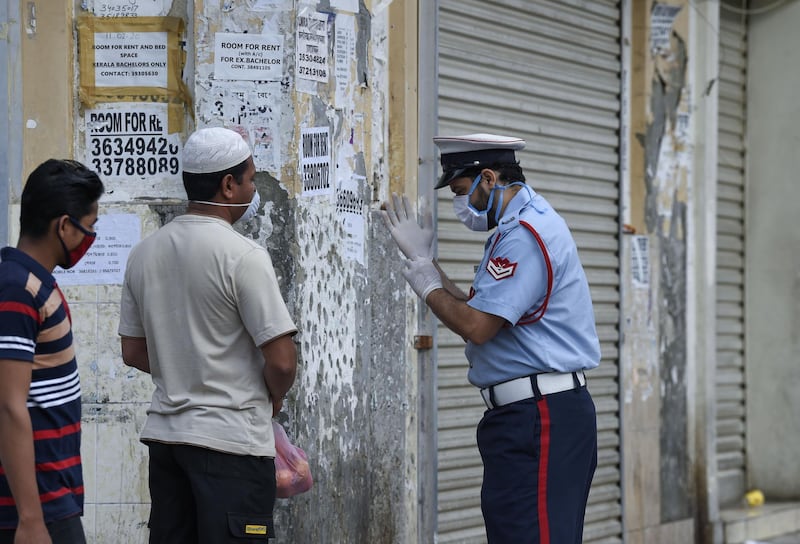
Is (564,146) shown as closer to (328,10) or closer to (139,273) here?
(328,10)

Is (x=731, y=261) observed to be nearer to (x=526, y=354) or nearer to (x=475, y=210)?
(x=475, y=210)

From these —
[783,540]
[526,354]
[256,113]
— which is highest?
[256,113]

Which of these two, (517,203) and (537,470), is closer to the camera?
(537,470)

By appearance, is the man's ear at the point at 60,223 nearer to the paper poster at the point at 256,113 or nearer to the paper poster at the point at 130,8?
the paper poster at the point at 256,113

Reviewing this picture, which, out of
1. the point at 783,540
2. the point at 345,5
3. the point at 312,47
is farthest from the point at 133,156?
the point at 783,540

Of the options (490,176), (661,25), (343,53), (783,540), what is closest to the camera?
(490,176)

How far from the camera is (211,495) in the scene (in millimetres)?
3508

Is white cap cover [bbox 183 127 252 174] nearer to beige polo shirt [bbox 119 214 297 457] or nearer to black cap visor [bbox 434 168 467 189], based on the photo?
beige polo shirt [bbox 119 214 297 457]

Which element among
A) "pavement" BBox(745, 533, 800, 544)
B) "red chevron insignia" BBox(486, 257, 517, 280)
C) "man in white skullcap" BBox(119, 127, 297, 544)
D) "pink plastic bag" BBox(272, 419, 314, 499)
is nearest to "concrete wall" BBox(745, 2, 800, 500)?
"pavement" BBox(745, 533, 800, 544)

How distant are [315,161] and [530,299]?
179 centimetres

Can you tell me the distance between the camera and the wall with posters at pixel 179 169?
5418 mm

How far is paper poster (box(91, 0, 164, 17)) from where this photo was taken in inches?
217

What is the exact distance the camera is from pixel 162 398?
360 centimetres

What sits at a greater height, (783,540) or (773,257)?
(773,257)
